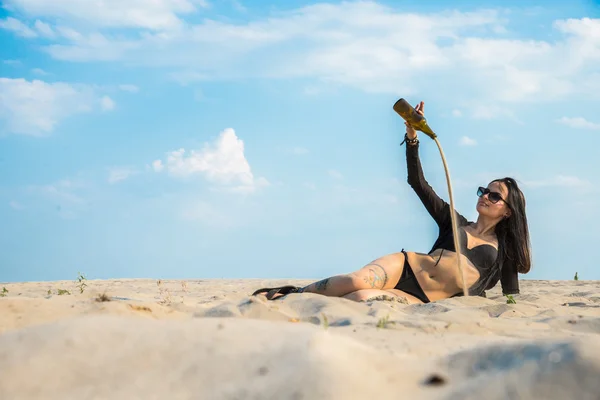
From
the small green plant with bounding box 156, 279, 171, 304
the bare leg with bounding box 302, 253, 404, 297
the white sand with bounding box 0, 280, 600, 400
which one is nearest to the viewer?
the white sand with bounding box 0, 280, 600, 400

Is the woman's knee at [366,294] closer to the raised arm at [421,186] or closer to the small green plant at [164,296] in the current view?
the raised arm at [421,186]

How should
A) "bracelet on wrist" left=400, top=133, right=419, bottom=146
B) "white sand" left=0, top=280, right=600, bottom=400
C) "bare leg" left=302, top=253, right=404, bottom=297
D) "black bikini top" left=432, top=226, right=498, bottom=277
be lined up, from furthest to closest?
"bracelet on wrist" left=400, top=133, right=419, bottom=146, "black bikini top" left=432, top=226, right=498, bottom=277, "bare leg" left=302, top=253, right=404, bottom=297, "white sand" left=0, top=280, right=600, bottom=400

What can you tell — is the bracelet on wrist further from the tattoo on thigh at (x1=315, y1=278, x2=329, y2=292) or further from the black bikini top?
the tattoo on thigh at (x1=315, y1=278, x2=329, y2=292)

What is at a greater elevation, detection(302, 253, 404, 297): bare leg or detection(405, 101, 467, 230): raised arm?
detection(405, 101, 467, 230): raised arm

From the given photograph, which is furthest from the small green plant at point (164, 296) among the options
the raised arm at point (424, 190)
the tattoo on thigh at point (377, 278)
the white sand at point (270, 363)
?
the raised arm at point (424, 190)

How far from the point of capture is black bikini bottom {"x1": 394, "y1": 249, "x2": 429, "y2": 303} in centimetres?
554

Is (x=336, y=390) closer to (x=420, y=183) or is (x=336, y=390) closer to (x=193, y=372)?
(x=193, y=372)

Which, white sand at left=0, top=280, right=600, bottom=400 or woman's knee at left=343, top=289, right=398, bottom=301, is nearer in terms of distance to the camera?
white sand at left=0, top=280, right=600, bottom=400

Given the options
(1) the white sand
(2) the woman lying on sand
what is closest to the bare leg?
(2) the woman lying on sand

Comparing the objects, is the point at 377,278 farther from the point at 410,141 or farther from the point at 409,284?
the point at 410,141

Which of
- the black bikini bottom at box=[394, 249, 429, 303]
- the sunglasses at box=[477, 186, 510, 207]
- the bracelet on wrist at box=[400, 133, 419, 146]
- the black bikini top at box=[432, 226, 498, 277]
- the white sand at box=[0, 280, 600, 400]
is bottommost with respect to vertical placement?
the white sand at box=[0, 280, 600, 400]

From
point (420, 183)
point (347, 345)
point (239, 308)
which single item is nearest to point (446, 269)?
point (420, 183)

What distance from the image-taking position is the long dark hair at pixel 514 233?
5781 millimetres

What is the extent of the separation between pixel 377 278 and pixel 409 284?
348mm
